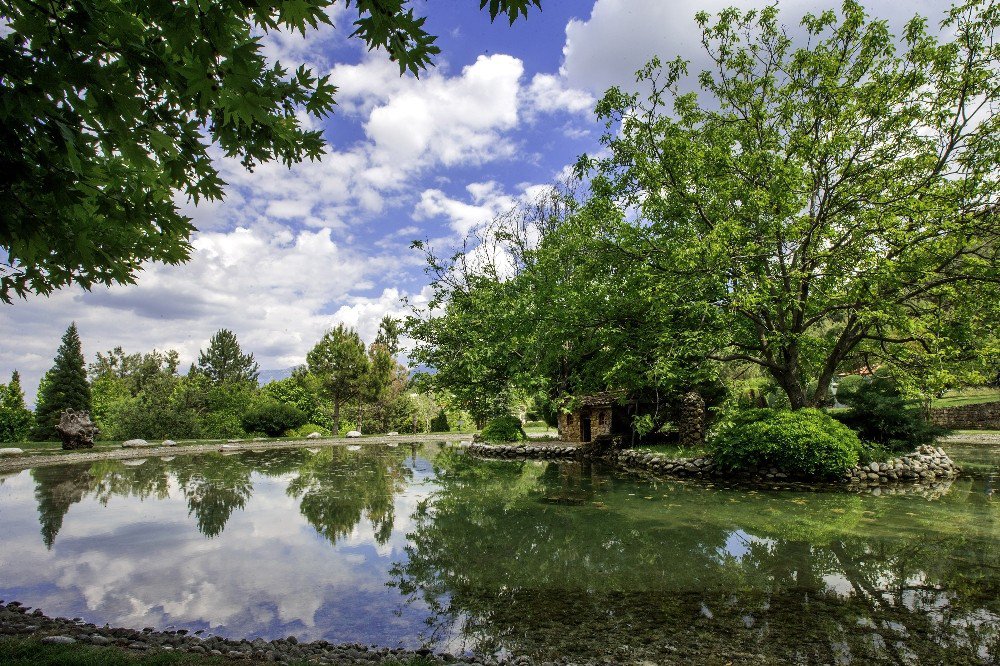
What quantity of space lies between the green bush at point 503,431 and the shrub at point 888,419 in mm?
13494

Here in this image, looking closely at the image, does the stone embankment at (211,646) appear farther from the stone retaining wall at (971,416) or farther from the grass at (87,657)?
the stone retaining wall at (971,416)

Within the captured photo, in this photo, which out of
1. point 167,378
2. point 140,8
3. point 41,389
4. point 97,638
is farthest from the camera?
point 167,378

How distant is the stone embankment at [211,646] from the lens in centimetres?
365

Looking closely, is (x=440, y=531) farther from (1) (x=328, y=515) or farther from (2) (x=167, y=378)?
(2) (x=167, y=378)

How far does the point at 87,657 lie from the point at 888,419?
15985 mm

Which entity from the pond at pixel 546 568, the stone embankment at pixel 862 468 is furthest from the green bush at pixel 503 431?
the pond at pixel 546 568

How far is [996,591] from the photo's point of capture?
16.9 ft

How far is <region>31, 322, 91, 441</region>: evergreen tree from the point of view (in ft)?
86.6

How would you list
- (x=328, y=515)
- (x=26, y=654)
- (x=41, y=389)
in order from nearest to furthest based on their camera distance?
(x=26, y=654) < (x=328, y=515) < (x=41, y=389)

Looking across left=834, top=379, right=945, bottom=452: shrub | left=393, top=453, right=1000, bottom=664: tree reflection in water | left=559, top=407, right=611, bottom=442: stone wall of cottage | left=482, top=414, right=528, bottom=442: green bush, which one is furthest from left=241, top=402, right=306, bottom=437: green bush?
left=834, top=379, right=945, bottom=452: shrub

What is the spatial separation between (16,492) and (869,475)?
20.1 m

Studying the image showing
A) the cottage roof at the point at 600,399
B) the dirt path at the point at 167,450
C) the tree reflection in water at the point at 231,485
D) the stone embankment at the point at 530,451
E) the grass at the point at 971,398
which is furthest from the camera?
the grass at the point at 971,398

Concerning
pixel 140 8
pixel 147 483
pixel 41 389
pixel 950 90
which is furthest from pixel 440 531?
pixel 41 389

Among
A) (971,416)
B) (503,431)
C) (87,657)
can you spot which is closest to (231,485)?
(87,657)
